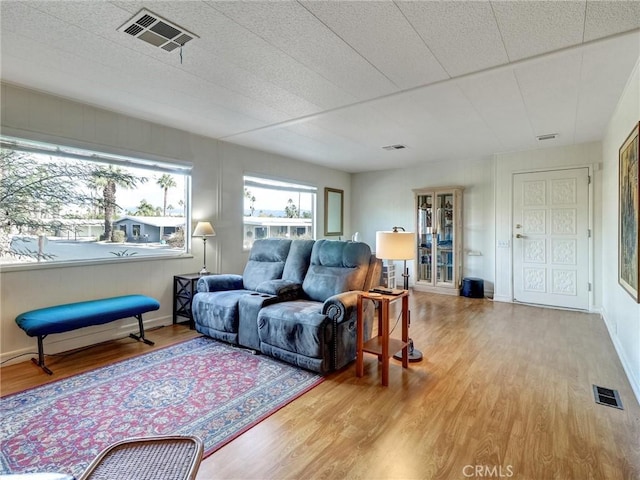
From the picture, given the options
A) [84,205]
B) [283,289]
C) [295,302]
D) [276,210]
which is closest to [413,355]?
[295,302]

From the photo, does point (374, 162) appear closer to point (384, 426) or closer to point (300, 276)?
point (300, 276)

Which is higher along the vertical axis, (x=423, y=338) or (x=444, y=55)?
(x=444, y=55)

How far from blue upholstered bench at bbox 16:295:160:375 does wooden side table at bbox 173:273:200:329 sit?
553 millimetres

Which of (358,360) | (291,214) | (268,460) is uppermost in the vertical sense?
(291,214)

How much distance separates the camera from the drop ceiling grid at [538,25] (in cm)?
180

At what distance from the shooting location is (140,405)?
221 cm

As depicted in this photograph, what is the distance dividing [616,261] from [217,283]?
412 centimetres

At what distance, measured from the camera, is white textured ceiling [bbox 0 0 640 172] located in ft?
6.10

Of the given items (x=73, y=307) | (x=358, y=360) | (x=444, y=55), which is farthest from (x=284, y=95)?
(x=73, y=307)

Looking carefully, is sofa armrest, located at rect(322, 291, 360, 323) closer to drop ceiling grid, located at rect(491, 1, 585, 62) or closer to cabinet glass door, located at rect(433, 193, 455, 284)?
drop ceiling grid, located at rect(491, 1, 585, 62)

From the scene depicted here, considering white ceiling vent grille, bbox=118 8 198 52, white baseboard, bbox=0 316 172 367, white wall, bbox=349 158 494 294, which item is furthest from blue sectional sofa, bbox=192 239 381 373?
white wall, bbox=349 158 494 294

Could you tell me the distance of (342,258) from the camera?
10.9 feet

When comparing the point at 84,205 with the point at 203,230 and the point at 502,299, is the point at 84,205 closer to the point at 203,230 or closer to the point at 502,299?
the point at 203,230

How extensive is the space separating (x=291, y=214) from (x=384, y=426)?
4404 mm
